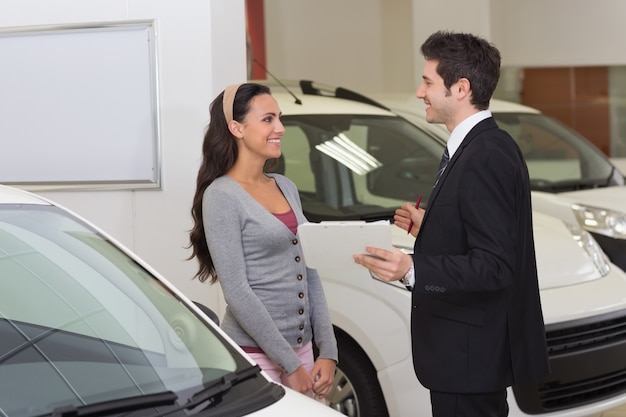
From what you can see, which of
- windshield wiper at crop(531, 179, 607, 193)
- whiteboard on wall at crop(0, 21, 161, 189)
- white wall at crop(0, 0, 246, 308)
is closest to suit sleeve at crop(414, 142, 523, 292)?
white wall at crop(0, 0, 246, 308)

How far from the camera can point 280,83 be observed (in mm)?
6156

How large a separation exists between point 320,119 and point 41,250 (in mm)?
3295

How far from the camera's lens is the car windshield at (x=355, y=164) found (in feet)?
17.4

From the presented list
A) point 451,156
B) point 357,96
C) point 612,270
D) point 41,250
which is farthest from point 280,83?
point 41,250

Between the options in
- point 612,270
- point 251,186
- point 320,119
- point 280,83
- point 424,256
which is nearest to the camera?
point 424,256

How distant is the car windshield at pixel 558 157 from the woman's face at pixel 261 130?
14.1 ft

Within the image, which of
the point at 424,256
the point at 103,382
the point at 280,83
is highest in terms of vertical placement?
the point at 280,83

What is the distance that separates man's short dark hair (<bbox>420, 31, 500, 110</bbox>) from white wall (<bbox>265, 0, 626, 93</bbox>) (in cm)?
964

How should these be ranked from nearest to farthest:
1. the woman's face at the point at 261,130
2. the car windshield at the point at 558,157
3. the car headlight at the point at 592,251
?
the woman's face at the point at 261,130 → the car headlight at the point at 592,251 → the car windshield at the point at 558,157

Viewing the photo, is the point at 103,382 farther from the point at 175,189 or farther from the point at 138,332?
the point at 175,189

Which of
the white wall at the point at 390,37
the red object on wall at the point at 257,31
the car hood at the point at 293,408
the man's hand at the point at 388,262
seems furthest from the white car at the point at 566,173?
the red object on wall at the point at 257,31

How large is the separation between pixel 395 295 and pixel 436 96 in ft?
5.58

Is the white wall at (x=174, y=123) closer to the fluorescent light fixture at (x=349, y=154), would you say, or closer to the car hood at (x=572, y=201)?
the fluorescent light fixture at (x=349, y=154)

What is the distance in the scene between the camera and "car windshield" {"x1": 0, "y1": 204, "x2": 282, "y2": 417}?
221 centimetres
